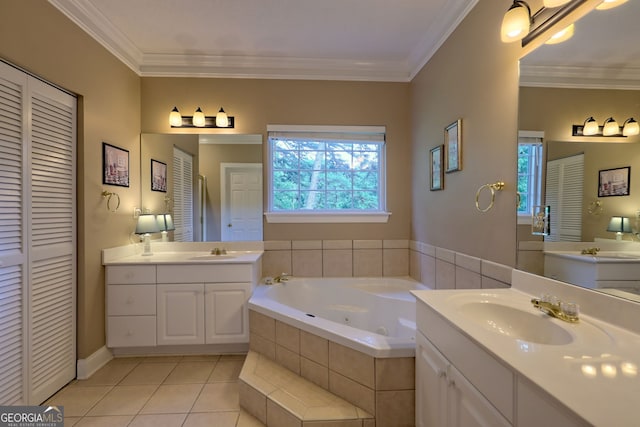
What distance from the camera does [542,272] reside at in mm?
1322

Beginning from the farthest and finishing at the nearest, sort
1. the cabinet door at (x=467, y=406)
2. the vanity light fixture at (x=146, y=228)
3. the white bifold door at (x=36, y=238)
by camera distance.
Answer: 1. the vanity light fixture at (x=146, y=228)
2. the white bifold door at (x=36, y=238)
3. the cabinet door at (x=467, y=406)

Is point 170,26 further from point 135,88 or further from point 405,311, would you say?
point 405,311

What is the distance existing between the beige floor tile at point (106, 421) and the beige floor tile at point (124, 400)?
0.03m

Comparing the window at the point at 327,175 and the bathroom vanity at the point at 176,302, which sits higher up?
the window at the point at 327,175

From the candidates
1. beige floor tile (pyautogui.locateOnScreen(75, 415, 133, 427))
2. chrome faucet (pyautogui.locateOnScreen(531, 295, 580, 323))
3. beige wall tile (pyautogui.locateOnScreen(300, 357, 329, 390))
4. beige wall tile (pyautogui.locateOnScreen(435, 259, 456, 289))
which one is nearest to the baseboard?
beige floor tile (pyautogui.locateOnScreen(75, 415, 133, 427))

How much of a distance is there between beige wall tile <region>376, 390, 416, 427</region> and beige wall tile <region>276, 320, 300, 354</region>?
58 centimetres

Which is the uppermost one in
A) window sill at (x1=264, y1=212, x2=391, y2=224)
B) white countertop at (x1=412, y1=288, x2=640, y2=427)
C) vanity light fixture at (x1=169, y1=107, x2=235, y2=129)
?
vanity light fixture at (x1=169, y1=107, x2=235, y2=129)

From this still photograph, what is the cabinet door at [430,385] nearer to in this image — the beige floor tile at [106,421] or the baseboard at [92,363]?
the beige floor tile at [106,421]

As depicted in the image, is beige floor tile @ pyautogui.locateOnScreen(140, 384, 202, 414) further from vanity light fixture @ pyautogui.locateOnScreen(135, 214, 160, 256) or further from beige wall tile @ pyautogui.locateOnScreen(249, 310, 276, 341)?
vanity light fixture @ pyautogui.locateOnScreen(135, 214, 160, 256)

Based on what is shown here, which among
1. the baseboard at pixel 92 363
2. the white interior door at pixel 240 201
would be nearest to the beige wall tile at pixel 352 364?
the white interior door at pixel 240 201

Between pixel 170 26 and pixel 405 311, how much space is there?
2878 mm

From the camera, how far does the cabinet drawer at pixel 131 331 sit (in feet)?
7.39

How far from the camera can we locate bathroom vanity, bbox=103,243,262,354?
225 cm

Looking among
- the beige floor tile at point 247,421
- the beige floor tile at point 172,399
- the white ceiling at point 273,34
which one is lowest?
the beige floor tile at point 172,399
